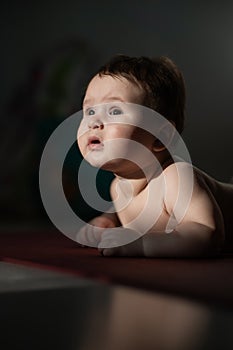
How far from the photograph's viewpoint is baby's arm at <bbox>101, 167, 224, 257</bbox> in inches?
36.0

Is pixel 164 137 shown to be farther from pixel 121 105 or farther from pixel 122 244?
pixel 122 244

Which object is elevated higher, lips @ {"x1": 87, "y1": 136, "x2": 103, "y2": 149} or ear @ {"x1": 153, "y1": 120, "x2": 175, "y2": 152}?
ear @ {"x1": 153, "y1": 120, "x2": 175, "y2": 152}

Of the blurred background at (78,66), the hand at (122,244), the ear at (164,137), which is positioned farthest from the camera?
the blurred background at (78,66)

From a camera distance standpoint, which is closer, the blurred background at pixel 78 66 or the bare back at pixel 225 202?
the bare back at pixel 225 202

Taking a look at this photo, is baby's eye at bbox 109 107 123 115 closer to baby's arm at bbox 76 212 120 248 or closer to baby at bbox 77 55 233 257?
baby at bbox 77 55 233 257

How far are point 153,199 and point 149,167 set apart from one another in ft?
0.17

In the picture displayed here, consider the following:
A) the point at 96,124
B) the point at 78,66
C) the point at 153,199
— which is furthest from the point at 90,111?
the point at 78,66

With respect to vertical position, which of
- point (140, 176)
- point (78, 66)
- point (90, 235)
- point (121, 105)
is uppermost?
point (78, 66)

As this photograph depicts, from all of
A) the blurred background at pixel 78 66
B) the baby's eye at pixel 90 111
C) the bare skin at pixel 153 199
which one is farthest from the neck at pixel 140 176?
the blurred background at pixel 78 66

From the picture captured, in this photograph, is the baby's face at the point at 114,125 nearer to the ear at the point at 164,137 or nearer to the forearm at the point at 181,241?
the ear at the point at 164,137

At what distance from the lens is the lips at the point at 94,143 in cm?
99

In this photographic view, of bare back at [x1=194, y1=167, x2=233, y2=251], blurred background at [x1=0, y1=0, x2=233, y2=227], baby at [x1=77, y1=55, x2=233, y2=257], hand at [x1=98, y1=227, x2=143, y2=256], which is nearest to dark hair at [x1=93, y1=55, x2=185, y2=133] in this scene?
baby at [x1=77, y1=55, x2=233, y2=257]

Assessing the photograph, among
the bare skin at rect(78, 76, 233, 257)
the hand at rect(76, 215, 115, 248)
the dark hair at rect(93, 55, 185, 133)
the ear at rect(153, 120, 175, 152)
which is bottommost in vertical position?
the hand at rect(76, 215, 115, 248)

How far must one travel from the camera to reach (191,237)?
3.01 feet
